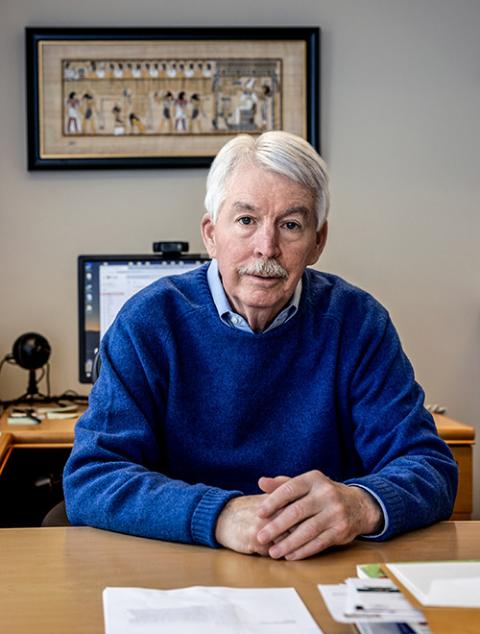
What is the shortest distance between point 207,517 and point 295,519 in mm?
122

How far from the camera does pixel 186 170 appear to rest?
10.2ft

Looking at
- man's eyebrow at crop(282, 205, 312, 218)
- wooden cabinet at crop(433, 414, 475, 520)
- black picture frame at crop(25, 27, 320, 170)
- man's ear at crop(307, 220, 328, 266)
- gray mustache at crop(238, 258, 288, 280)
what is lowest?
wooden cabinet at crop(433, 414, 475, 520)

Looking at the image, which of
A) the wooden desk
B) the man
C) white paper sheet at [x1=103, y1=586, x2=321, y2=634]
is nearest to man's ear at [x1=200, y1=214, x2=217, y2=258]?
the man

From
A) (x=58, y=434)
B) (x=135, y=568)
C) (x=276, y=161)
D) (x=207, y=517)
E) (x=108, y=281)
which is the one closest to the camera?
(x=135, y=568)

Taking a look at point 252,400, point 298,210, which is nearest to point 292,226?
point 298,210

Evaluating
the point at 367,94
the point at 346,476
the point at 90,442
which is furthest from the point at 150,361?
the point at 367,94

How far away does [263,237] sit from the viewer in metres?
1.57

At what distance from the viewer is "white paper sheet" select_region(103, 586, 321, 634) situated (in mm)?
931

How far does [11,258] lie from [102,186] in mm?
391

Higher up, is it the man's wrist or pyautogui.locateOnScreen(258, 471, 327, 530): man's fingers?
pyautogui.locateOnScreen(258, 471, 327, 530): man's fingers

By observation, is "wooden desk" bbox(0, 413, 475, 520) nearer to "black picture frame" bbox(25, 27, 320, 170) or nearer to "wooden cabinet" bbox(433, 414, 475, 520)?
"wooden cabinet" bbox(433, 414, 475, 520)

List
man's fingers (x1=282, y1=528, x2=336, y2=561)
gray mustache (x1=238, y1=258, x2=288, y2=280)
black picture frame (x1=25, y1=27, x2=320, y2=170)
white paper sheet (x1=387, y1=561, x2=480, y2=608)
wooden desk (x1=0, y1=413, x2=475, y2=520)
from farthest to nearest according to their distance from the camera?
1. black picture frame (x1=25, y1=27, x2=320, y2=170)
2. wooden desk (x1=0, y1=413, x2=475, y2=520)
3. gray mustache (x1=238, y1=258, x2=288, y2=280)
4. man's fingers (x1=282, y1=528, x2=336, y2=561)
5. white paper sheet (x1=387, y1=561, x2=480, y2=608)

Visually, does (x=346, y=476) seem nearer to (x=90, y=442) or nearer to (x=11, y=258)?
(x=90, y=442)

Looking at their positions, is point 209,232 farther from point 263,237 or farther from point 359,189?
point 359,189
